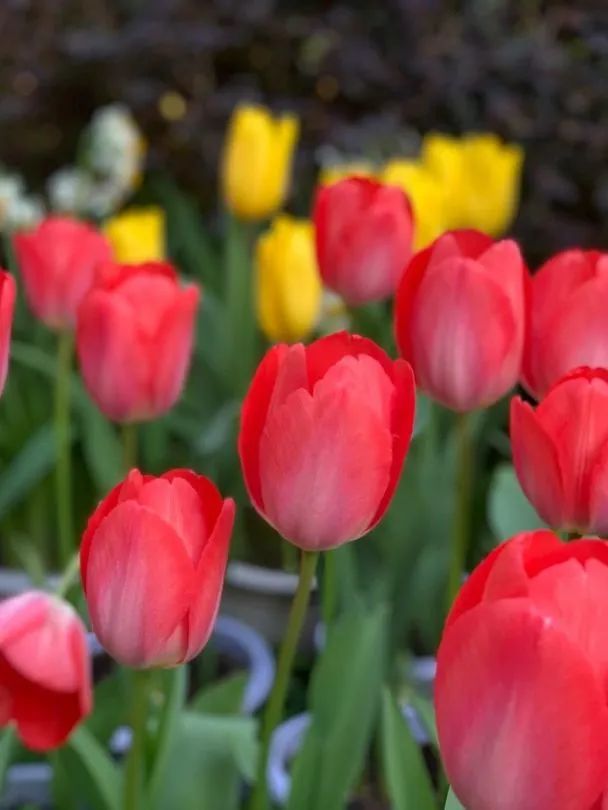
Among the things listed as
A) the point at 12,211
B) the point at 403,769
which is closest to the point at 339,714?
the point at 403,769

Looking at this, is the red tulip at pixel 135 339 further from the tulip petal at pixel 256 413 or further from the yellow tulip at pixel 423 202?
the yellow tulip at pixel 423 202

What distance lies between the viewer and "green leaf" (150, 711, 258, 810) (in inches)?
21.7

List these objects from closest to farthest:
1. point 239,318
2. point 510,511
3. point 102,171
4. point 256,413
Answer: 1. point 256,413
2. point 510,511
3. point 239,318
4. point 102,171

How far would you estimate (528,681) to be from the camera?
0.25m

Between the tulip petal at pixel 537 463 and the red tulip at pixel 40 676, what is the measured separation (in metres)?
0.15

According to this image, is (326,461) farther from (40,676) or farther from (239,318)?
(239,318)

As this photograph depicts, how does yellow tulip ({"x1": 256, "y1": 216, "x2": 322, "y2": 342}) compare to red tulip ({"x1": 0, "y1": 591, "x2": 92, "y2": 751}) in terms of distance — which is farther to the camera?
yellow tulip ({"x1": 256, "y1": 216, "x2": 322, "y2": 342})

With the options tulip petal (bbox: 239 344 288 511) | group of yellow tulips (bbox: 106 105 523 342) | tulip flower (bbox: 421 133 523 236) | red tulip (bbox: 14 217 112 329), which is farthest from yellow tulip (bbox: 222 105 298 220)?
tulip petal (bbox: 239 344 288 511)

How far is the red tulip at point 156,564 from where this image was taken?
325 millimetres

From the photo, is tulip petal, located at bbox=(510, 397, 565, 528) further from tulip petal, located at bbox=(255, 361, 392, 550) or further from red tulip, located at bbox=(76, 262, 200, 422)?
red tulip, located at bbox=(76, 262, 200, 422)

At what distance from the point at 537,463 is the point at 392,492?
5cm

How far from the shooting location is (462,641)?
0.25 m

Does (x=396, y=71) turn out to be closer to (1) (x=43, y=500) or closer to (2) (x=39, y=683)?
(1) (x=43, y=500)

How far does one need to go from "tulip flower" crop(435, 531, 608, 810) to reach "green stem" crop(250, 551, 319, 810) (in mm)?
114
